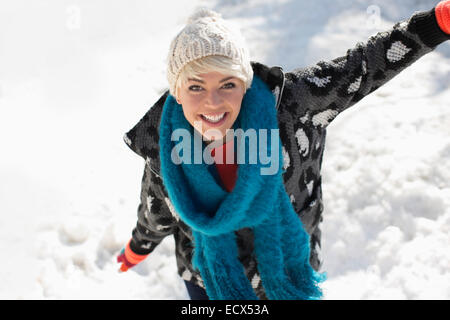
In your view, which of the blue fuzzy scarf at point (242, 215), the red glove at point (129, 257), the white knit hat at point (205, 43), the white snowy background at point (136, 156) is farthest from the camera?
the white snowy background at point (136, 156)

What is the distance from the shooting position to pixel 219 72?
1.33 m

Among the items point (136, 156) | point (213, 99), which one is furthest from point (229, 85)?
point (136, 156)

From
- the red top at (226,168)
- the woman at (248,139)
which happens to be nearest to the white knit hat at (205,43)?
the woman at (248,139)

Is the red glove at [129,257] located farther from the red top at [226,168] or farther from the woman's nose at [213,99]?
the woman's nose at [213,99]

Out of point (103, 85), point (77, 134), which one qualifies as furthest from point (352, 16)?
point (77, 134)

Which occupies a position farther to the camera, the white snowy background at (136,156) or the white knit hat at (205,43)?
the white snowy background at (136,156)

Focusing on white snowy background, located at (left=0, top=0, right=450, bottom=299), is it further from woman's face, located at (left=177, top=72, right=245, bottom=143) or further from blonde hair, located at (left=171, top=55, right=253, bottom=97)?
blonde hair, located at (left=171, top=55, right=253, bottom=97)

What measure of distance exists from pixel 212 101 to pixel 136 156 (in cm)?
169

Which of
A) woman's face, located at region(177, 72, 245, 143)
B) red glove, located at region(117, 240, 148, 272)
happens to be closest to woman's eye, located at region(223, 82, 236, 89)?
woman's face, located at region(177, 72, 245, 143)

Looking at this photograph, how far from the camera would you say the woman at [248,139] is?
4.45 feet

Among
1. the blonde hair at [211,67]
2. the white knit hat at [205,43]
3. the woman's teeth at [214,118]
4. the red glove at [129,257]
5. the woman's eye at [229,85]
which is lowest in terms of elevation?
the red glove at [129,257]

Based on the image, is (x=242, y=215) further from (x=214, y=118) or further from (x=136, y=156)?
(x=136, y=156)

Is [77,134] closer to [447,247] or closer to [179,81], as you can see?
[179,81]

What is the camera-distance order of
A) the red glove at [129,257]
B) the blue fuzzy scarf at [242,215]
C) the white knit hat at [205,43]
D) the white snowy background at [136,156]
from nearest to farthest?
the white knit hat at [205,43]
the blue fuzzy scarf at [242,215]
the red glove at [129,257]
the white snowy background at [136,156]
